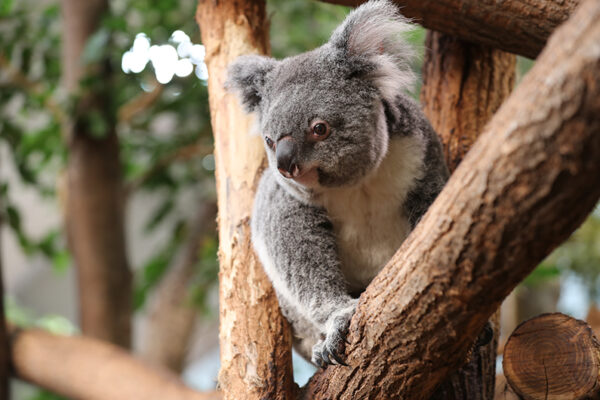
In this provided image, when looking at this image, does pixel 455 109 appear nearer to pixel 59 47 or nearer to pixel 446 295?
pixel 446 295

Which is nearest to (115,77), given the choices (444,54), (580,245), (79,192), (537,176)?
(79,192)

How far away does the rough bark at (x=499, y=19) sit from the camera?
2.21 m

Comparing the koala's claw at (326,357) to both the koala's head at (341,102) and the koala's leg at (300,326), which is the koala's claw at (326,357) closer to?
the koala's leg at (300,326)

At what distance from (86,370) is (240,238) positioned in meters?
2.28

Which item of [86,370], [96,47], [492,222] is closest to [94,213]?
[86,370]

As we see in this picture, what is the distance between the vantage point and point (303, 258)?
82.4 inches

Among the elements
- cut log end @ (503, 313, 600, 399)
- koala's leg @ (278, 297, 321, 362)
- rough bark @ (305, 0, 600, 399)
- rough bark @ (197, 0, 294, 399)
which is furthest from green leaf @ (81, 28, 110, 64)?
cut log end @ (503, 313, 600, 399)

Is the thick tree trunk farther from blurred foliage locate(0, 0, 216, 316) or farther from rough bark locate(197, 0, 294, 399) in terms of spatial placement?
blurred foliage locate(0, 0, 216, 316)

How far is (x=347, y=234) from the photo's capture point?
2.18m

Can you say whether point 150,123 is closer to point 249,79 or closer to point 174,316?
point 174,316

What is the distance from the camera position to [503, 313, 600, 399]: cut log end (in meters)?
1.84

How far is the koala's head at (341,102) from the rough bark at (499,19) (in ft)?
1.12

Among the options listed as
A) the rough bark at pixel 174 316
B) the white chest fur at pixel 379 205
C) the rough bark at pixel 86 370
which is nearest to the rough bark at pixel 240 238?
the white chest fur at pixel 379 205

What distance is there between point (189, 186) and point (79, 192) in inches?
47.1
